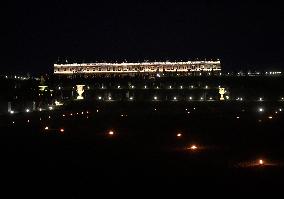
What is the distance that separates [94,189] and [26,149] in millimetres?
11492

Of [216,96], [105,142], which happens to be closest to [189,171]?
[105,142]

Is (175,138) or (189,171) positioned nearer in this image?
(189,171)

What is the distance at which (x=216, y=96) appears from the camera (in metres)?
126

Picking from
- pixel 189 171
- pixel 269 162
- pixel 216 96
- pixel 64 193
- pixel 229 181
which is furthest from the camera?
pixel 216 96

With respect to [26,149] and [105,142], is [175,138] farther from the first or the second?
[26,149]

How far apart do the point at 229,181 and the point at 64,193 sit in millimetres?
4644

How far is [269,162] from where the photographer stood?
68.9ft

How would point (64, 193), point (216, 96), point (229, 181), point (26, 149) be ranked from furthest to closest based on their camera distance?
1. point (216, 96)
2. point (26, 149)
3. point (229, 181)
4. point (64, 193)

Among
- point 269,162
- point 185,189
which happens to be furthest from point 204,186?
point 269,162

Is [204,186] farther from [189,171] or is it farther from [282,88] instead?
[282,88]

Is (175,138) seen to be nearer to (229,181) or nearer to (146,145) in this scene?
(146,145)

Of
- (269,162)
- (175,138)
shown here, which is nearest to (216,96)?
(175,138)

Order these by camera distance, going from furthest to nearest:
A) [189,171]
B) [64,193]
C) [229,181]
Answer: [189,171], [229,181], [64,193]

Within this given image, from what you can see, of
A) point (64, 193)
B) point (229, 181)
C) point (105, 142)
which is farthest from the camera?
point (105, 142)
